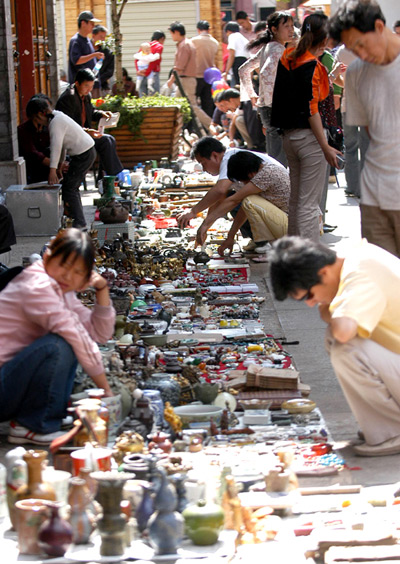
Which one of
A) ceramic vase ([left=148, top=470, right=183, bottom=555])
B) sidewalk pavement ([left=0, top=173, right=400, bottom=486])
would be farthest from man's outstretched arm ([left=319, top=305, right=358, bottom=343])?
ceramic vase ([left=148, top=470, right=183, bottom=555])

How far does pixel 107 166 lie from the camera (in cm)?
1198

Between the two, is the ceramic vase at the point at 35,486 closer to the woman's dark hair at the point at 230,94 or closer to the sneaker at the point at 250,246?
the sneaker at the point at 250,246

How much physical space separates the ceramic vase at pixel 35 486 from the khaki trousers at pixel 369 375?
1.37m

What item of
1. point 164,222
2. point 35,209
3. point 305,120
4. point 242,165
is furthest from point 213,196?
point 164,222

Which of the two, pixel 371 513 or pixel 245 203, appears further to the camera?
pixel 245 203

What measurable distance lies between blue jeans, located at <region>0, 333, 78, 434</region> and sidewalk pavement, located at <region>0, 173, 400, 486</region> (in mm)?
201

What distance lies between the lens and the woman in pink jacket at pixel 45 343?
4297mm

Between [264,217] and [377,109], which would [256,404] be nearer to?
[377,109]

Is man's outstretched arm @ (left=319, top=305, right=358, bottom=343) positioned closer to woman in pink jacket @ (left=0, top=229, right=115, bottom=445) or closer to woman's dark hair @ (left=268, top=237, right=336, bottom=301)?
woman's dark hair @ (left=268, top=237, right=336, bottom=301)

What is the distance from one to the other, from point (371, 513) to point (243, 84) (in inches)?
325

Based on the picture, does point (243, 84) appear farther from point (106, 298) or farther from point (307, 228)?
point (106, 298)

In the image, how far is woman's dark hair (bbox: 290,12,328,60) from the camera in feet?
25.0

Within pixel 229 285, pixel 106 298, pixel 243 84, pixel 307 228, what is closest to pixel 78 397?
pixel 106 298

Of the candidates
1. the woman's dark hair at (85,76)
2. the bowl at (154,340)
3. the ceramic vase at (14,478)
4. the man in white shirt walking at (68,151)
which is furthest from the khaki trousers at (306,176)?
the ceramic vase at (14,478)
